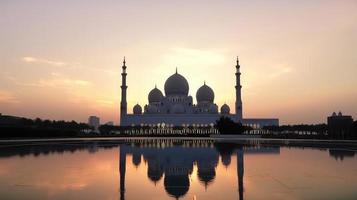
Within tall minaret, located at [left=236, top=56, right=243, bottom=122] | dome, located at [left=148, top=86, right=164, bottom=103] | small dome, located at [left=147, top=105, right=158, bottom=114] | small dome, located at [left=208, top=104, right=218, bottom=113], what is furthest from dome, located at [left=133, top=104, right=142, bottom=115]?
tall minaret, located at [left=236, top=56, right=243, bottom=122]

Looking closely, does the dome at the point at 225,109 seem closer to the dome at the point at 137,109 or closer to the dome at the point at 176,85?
the dome at the point at 176,85

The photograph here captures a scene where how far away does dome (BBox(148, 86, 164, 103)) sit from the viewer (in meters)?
64.4

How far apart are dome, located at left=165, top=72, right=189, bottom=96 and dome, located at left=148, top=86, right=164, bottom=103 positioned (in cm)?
305

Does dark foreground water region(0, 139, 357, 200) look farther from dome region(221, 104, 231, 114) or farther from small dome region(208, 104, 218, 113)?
dome region(221, 104, 231, 114)

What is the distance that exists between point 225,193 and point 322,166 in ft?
17.5

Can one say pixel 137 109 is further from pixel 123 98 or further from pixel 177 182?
pixel 177 182

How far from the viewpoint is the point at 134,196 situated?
6344 mm

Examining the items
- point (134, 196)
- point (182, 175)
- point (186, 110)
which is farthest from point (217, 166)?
point (186, 110)

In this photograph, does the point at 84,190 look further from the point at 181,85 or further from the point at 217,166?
the point at 181,85

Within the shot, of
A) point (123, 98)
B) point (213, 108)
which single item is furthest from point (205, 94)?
point (123, 98)

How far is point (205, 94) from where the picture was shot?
6306cm

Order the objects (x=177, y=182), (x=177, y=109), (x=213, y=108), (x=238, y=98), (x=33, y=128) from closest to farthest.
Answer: (x=177, y=182) → (x=33, y=128) → (x=238, y=98) → (x=177, y=109) → (x=213, y=108)

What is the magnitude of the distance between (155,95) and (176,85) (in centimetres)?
566

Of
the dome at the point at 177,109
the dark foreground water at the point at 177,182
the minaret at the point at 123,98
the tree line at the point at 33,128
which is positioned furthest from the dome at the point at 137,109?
the dark foreground water at the point at 177,182
